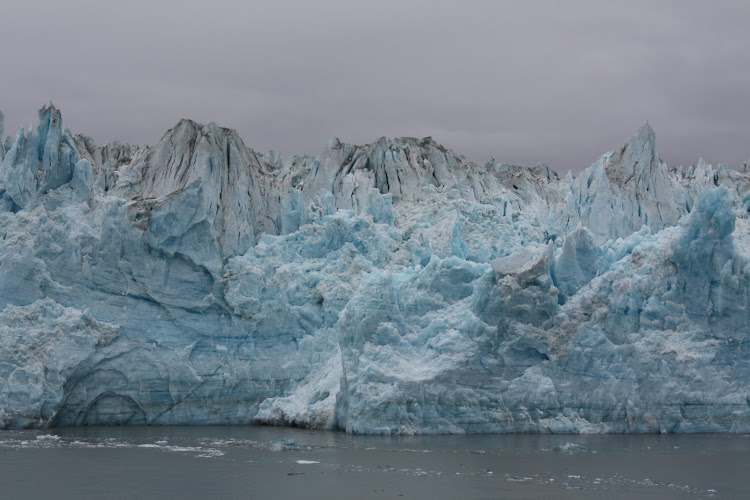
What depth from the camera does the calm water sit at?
1403 cm

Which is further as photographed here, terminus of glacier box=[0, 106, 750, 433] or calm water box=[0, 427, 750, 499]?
terminus of glacier box=[0, 106, 750, 433]

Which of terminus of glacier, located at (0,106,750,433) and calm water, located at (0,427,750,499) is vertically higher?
terminus of glacier, located at (0,106,750,433)

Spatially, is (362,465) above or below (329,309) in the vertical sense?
below

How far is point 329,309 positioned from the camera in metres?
23.2

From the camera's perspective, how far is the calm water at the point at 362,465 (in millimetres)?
14031

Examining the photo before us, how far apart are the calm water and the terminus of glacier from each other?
0.92 meters

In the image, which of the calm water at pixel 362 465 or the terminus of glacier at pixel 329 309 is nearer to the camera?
the calm water at pixel 362 465

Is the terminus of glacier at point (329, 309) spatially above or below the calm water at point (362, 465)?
above

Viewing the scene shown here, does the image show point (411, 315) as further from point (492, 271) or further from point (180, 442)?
point (180, 442)

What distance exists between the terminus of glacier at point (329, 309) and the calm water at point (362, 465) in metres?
0.92

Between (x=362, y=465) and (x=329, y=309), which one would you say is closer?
(x=362, y=465)

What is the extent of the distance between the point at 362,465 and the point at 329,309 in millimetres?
7356

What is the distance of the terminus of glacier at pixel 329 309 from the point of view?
67.2 feet

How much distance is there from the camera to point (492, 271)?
20812 millimetres
